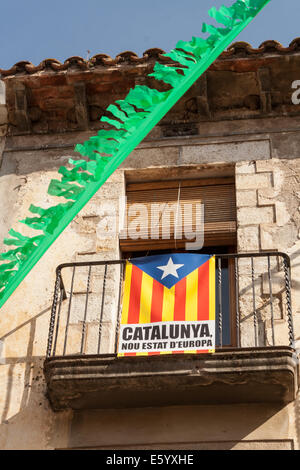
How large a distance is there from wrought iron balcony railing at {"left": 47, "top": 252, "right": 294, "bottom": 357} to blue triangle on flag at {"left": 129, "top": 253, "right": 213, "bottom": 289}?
205 mm

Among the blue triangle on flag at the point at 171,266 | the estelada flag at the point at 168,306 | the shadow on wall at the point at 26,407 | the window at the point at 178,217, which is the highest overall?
the window at the point at 178,217

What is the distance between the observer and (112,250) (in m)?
8.55

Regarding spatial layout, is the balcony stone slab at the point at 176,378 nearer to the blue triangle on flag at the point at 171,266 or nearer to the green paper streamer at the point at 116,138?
the blue triangle on flag at the point at 171,266

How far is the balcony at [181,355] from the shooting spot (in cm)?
694

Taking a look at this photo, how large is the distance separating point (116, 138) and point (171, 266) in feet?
6.23

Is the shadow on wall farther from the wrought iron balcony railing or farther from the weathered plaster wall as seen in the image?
the wrought iron balcony railing

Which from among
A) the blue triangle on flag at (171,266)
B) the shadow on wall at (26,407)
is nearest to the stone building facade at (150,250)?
the shadow on wall at (26,407)

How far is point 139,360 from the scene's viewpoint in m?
7.06

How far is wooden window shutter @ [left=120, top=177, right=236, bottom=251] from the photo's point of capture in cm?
877

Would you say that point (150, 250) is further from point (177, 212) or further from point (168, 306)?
point (168, 306)

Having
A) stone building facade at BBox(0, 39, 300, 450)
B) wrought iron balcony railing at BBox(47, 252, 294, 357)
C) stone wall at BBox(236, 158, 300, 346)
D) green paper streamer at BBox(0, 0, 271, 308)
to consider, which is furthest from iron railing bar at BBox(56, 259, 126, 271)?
green paper streamer at BBox(0, 0, 271, 308)

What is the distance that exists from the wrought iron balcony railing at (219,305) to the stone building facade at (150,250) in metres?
0.02

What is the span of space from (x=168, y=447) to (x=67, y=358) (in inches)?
43.9

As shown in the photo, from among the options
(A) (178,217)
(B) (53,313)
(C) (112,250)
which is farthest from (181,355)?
(A) (178,217)
